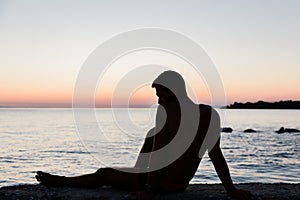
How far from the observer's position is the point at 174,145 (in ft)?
17.5

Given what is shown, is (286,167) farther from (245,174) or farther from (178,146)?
(178,146)

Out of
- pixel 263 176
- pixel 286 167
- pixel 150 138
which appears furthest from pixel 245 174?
pixel 150 138

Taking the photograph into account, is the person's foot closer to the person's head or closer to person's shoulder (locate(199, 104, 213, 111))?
the person's head

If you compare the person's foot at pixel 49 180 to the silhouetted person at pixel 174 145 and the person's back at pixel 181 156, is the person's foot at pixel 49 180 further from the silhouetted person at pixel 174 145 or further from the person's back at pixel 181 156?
the person's back at pixel 181 156

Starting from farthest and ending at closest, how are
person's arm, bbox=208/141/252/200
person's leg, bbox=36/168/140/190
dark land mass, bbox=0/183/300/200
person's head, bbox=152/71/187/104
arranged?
person's leg, bbox=36/168/140/190 < dark land mass, bbox=0/183/300/200 < person's arm, bbox=208/141/252/200 < person's head, bbox=152/71/187/104

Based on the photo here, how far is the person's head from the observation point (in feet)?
16.9

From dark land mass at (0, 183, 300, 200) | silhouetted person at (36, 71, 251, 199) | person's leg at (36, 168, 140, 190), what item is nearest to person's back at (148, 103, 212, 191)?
silhouetted person at (36, 71, 251, 199)

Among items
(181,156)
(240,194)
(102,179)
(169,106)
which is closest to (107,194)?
(102,179)

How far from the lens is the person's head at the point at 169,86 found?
514cm

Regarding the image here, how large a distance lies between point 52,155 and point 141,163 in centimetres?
2008

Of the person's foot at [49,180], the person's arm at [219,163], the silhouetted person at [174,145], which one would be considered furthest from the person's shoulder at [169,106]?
the person's foot at [49,180]

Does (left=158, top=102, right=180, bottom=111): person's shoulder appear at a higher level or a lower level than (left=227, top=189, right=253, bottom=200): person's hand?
higher

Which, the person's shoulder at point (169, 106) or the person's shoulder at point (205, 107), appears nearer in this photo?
the person's shoulder at point (169, 106)

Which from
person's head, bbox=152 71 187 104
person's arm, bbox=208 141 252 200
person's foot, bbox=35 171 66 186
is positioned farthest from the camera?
person's foot, bbox=35 171 66 186
